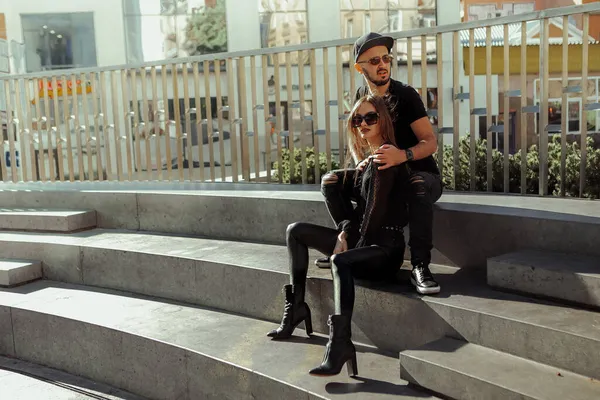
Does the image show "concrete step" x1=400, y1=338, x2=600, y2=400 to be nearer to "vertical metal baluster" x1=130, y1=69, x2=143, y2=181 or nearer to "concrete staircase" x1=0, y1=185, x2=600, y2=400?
"concrete staircase" x1=0, y1=185, x2=600, y2=400

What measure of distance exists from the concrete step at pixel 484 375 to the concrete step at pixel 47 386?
185 centimetres

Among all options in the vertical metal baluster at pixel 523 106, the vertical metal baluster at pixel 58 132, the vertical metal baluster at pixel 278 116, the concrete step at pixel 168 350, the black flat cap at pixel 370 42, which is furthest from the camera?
the vertical metal baluster at pixel 58 132

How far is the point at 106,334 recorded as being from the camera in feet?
13.6

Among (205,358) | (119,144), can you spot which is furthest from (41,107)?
(205,358)

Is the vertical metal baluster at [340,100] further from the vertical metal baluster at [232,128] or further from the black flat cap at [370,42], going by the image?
the black flat cap at [370,42]

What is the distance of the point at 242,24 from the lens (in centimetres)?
2322

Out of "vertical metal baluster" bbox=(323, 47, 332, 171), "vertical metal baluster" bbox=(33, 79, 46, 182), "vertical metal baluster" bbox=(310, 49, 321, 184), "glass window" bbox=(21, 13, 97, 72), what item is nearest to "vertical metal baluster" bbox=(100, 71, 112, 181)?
"vertical metal baluster" bbox=(33, 79, 46, 182)

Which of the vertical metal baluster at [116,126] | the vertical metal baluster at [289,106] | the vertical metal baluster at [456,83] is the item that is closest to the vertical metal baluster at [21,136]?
the vertical metal baluster at [116,126]

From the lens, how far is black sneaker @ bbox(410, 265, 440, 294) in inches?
129

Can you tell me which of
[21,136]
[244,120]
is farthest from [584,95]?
[21,136]

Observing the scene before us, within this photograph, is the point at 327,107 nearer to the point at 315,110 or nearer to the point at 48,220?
the point at 315,110

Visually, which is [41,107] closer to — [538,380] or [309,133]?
[309,133]

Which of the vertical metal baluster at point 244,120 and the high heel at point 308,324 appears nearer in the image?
the high heel at point 308,324

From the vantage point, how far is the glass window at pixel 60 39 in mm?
23109
